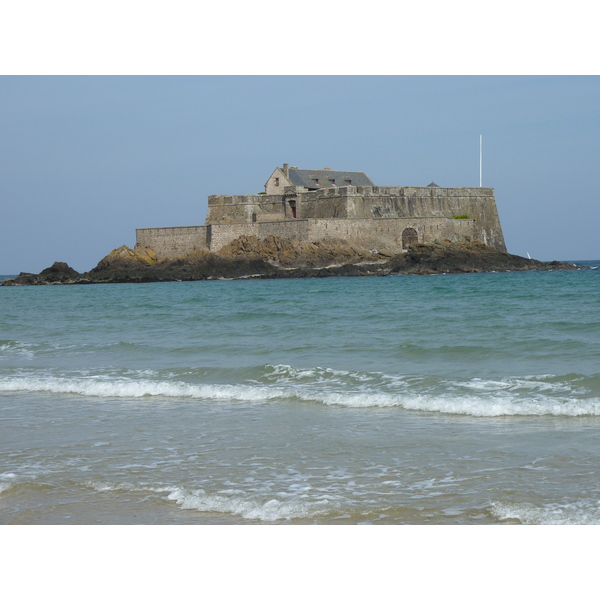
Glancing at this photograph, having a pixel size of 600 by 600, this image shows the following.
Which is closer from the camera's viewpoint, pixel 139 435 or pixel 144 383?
pixel 139 435

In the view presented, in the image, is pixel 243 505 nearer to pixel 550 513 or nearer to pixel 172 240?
pixel 550 513

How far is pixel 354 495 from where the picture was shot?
4.13m

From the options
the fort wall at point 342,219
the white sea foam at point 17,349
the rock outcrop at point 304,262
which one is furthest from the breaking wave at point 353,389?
the fort wall at point 342,219

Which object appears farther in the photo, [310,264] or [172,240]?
[172,240]

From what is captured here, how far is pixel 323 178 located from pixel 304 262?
7278 mm

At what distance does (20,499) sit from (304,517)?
Result: 1.59m

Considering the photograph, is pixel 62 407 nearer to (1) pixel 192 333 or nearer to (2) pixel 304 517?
(2) pixel 304 517

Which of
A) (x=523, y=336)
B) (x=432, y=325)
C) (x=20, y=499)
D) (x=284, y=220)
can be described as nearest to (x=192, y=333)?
(x=432, y=325)

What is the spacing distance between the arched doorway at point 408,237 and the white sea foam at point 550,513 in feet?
120

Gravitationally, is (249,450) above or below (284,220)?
below

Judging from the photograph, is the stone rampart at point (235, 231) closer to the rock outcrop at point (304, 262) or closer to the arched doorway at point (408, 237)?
the rock outcrop at point (304, 262)

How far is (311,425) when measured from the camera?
597cm

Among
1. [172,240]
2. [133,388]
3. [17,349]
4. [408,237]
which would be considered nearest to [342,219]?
[408,237]

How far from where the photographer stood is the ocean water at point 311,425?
→ 401cm
